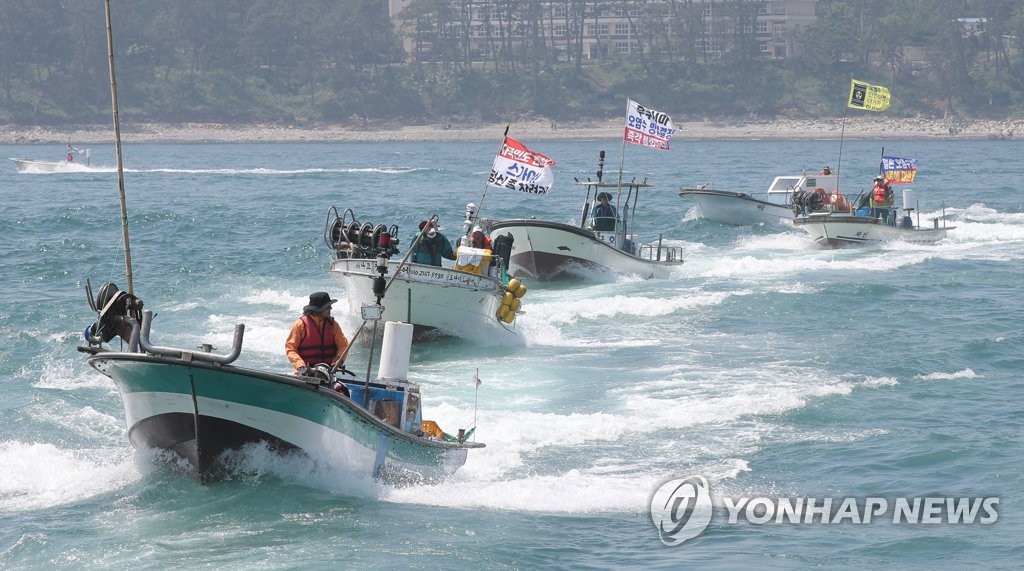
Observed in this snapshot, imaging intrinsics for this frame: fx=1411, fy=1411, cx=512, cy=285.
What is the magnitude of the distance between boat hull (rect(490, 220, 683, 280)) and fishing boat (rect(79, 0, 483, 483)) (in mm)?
16937

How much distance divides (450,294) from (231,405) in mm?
9826

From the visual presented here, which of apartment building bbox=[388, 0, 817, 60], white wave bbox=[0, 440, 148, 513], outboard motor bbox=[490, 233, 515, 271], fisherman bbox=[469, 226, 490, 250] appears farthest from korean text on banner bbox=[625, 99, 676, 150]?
apartment building bbox=[388, 0, 817, 60]

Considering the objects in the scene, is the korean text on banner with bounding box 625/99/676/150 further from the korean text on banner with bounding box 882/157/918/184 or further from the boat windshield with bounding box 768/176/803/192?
the boat windshield with bounding box 768/176/803/192

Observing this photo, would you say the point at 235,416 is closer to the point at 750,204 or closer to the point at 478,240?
the point at 478,240

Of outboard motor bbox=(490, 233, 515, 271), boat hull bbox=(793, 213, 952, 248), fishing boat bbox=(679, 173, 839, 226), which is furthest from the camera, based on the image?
fishing boat bbox=(679, 173, 839, 226)

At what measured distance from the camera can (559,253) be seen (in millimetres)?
31875

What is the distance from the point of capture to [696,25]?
172m

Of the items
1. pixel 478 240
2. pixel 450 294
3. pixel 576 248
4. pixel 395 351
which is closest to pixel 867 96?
pixel 576 248

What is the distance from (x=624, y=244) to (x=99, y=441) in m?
18.1

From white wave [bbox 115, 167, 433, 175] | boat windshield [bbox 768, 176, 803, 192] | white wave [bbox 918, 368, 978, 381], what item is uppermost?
boat windshield [bbox 768, 176, 803, 192]

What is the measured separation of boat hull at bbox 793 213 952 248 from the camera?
130ft

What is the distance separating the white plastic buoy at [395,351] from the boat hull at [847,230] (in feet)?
87.4

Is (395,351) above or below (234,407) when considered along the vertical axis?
above

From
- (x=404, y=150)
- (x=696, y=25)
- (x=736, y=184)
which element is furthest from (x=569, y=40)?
(x=736, y=184)
